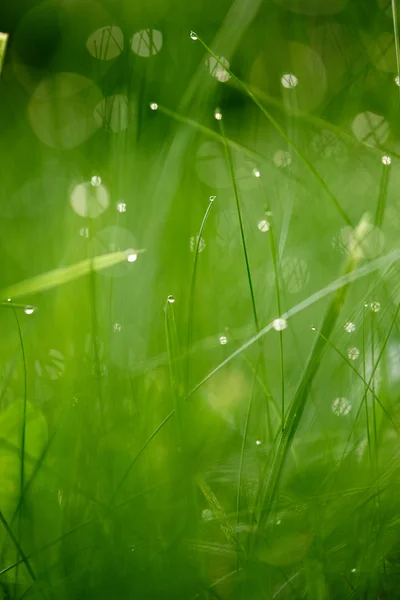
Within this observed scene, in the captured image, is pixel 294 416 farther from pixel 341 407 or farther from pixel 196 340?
pixel 196 340

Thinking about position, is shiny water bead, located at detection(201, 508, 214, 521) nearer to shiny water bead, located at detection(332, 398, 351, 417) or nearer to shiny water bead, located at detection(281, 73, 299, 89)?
shiny water bead, located at detection(332, 398, 351, 417)

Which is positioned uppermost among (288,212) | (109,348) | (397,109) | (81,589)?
(397,109)

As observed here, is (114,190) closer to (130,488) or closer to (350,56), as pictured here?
(130,488)

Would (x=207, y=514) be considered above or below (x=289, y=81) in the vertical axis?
below

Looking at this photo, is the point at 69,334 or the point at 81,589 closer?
the point at 81,589

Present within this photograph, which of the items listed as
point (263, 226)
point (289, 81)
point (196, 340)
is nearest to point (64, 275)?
point (196, 340)

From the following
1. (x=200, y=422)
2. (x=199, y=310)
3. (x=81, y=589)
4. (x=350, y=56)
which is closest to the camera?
(x=81, y=589)

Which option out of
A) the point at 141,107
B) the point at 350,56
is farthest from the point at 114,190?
the point at 350,56
